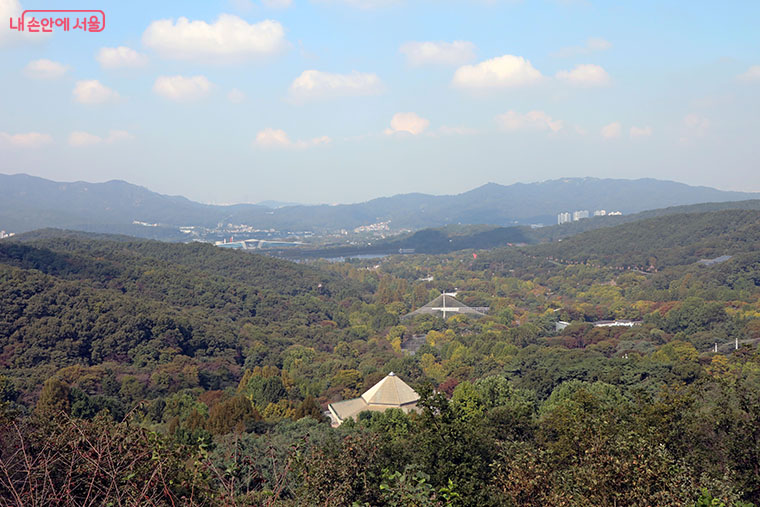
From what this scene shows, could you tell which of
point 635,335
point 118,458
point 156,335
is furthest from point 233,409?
point 635,335

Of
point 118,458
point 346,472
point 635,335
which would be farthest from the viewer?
point 635,335

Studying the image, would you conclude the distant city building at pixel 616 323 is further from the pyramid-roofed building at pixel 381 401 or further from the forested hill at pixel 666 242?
the pyramid-roofed building at pixel 381 401

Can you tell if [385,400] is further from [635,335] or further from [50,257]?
[50,257]

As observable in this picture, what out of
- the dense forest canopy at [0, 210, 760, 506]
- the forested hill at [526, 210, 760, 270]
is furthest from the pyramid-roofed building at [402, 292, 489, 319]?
the forested hill at [526, 210, 760, 270]

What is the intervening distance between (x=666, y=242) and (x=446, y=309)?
40.1 meters

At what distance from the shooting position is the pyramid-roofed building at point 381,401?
25219 millimetres

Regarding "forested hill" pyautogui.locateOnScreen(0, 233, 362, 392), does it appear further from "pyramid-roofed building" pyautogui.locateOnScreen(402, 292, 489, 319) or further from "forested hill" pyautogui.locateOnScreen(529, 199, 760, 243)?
"forested hill" pyautogui.locateOnScreen(529, 199, 760, 243)

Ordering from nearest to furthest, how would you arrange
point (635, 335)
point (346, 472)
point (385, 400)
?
point (346, 472)
point (385, 400)
point (635, 335)

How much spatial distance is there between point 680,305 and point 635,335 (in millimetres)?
11852

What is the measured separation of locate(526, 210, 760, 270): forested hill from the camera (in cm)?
7406

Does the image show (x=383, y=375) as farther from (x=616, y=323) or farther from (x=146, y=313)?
(x=616, y=323)

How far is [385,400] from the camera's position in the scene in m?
25.7

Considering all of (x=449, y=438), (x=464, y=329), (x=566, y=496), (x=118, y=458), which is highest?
(x=118, y=458)

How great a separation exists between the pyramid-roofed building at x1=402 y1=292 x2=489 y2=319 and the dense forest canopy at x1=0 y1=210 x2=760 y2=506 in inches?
75.1
